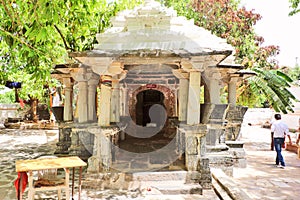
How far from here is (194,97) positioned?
21.8 feet

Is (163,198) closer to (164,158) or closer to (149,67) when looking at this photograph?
(164,158)

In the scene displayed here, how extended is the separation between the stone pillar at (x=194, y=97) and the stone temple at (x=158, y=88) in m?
0.02

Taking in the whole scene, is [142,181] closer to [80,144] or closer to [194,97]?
[194,97]

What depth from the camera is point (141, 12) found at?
8.68 m

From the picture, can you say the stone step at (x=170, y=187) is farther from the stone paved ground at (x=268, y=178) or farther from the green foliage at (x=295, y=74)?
the green foliage at (x=295, y=74)

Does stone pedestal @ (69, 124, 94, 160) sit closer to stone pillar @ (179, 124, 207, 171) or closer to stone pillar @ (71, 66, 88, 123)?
stone pillar @ (71, 66, 88, 123)

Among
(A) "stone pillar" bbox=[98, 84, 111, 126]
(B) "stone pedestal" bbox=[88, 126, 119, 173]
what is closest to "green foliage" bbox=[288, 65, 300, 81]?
(A) "stone pillar" bbox=[98, 84, 111, 126]

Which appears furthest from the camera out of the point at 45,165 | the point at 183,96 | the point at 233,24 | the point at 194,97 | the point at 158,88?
the point at 233,24

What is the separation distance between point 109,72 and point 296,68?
4430 cm

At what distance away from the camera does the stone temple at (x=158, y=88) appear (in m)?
6.52

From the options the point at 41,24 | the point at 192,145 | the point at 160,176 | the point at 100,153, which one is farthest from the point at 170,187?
the point at 41,24

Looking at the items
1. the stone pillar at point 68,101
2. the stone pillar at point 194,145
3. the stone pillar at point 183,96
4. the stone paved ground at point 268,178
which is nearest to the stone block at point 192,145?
the stone pillar at point 194,145

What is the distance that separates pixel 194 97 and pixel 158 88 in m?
5.69

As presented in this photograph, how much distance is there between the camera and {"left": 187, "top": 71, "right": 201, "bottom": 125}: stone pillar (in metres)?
6.62
